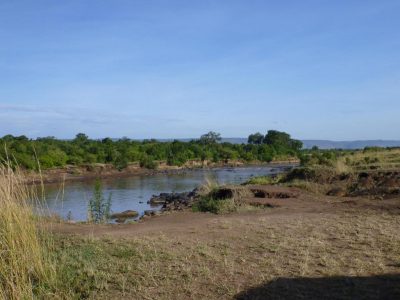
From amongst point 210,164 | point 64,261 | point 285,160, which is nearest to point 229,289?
point 64,261

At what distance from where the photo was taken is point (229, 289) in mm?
5289

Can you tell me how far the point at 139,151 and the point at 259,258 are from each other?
174ft

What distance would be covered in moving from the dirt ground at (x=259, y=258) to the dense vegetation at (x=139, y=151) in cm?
1963

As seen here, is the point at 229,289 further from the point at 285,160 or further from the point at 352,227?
the point at 285,160

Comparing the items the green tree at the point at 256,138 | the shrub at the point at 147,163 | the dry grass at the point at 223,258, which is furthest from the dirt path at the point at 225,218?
the green tree at the point at 256,138

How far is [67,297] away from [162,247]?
1801 mm

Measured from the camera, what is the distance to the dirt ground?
527 cm

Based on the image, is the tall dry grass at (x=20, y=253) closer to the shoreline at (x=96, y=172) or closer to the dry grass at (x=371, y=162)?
the dry grass at (x=371, y=162)

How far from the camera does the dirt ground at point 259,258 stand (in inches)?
207

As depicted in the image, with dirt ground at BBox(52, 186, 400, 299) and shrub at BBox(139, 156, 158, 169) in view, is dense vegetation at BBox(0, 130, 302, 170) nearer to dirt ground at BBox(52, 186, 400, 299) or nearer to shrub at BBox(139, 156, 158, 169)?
shrub at BBox(139, 156, 158, 169)

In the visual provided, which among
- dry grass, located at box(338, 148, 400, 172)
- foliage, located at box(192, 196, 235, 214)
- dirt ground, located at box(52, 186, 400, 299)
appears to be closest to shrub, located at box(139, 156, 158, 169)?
dry grass, located at box(338, 148, 400, 172)

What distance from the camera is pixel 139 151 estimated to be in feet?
192

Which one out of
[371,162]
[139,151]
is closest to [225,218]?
[371,162]

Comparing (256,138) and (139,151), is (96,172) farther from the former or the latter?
(256,138)
